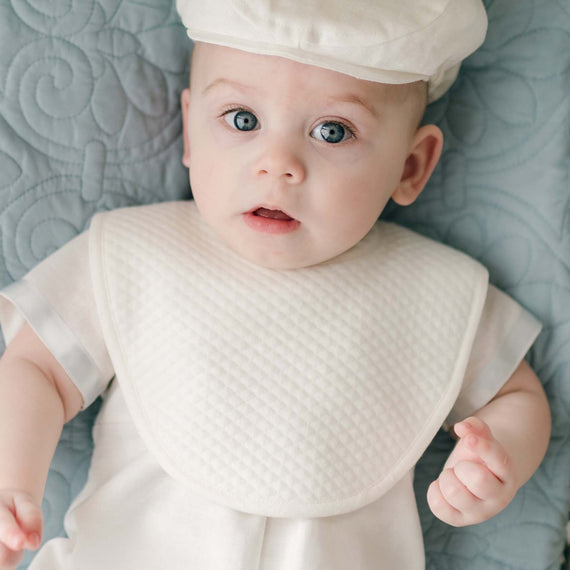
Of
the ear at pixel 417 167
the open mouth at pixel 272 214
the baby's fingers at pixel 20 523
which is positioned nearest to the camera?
the baby's fingers at pixel 20 523

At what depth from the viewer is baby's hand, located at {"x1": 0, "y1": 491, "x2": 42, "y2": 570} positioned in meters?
0.88

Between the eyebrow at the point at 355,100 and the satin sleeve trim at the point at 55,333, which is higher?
the eyebrow at the point at 355,100

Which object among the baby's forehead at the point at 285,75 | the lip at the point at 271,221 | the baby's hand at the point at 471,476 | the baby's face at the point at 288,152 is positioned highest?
the baby's forehead at the point at 285,75

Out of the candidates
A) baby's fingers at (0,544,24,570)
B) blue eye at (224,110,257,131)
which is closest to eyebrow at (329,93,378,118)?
blue eye at (224,110,257,131)

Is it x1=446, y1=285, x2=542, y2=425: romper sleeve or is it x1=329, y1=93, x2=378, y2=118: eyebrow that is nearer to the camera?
x1=329, y1=93, x2=378, y2=118: eyebrow

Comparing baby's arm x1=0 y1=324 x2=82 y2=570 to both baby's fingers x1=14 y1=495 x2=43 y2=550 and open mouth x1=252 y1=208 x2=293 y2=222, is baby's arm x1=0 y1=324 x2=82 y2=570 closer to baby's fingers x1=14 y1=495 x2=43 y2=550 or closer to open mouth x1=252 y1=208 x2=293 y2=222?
baby's fingers x1=14 y1=495 x2=43 y2=550

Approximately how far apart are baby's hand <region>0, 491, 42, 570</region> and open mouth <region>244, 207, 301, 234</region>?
1.45ft

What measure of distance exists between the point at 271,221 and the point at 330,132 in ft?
0.46

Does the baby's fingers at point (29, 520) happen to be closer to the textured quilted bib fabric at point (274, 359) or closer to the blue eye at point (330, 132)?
the textured quilted bib fabric at point (274, 359)

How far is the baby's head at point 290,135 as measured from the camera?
3.31 feet

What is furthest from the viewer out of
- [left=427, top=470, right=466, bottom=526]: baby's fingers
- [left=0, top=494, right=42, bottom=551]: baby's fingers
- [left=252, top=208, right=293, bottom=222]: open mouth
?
[left=252, top=208, right=293, bottom=222]: open mouth

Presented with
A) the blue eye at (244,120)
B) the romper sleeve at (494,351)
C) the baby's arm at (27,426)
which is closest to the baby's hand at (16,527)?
the baby's arm at (27,426)

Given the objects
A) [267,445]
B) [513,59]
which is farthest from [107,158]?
[513,59]

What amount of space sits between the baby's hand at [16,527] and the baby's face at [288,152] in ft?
1.40
